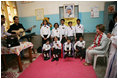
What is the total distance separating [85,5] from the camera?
3715 mm

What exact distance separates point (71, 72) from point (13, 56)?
233 cm

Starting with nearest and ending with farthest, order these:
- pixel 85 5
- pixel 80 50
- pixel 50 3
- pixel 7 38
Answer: pixel 7 38 → pixel 80 50 → pixel 85 5 → pixel 50 3

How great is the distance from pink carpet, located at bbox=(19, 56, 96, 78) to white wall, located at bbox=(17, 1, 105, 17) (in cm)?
249

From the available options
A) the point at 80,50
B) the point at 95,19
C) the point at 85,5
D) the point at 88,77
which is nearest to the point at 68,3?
the point at 85,5

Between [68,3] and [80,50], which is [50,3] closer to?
[68,3]

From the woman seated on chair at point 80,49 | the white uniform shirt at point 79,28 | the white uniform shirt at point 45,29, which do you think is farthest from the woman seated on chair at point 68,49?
the white uniform shirt at point 45,29

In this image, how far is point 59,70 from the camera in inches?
86.4

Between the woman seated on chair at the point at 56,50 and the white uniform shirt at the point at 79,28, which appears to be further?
the white uniform shirt at the point at 79,28

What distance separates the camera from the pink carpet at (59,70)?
1.98m

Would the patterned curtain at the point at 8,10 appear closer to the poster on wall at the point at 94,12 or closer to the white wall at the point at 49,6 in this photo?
the white wall at the point at 49,6

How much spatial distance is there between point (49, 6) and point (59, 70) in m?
3.03

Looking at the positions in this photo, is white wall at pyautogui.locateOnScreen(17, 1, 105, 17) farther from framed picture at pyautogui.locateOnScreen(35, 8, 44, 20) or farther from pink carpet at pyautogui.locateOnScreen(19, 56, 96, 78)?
pink carpet at pyautogui.locateOnScreen(19, 56, 96, 78)

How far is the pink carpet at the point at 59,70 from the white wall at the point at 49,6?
2487mm

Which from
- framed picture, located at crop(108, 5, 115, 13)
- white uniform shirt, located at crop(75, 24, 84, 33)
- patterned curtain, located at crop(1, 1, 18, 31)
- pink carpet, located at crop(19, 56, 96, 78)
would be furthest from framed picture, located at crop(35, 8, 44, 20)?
framed picture, located at crop(108, 5, 115, 13)
